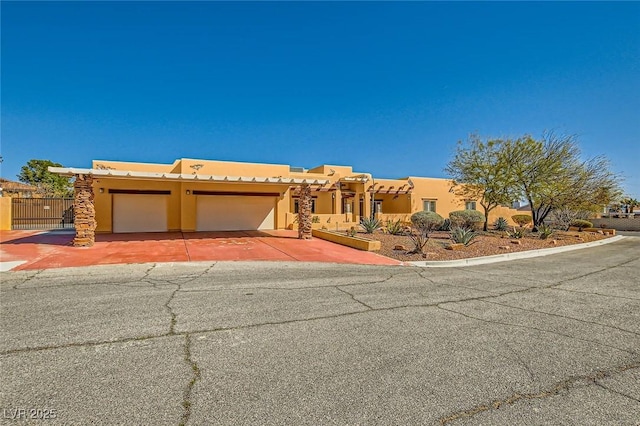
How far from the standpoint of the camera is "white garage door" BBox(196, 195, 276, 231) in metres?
21.5

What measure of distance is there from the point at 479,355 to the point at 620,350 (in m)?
1.84

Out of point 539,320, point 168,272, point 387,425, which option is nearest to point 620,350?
point 539,320

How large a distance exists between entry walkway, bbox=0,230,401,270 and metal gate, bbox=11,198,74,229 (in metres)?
9.92

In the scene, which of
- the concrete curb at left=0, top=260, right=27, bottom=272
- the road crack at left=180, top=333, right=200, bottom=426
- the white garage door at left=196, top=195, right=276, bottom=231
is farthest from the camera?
the white garage door at left=196, top=195, right=276, bottom=231

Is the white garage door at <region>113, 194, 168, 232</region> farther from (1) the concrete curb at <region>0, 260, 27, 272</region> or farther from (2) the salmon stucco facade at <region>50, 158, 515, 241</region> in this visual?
(1) the concrete curb at <region>0, 260, 27, 272</region>

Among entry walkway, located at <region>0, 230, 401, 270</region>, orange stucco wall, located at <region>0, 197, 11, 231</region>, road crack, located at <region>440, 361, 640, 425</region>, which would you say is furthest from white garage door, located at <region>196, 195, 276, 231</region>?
road crack, located at <region>440, 361, 640, 425</region>

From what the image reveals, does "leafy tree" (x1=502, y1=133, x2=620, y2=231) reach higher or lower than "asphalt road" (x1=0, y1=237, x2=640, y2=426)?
higher

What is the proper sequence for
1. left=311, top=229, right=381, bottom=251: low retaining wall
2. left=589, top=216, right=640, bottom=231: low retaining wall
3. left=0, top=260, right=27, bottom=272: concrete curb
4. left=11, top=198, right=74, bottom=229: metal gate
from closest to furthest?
left=0, top=260, right=27, bottom=272: concrete curb
left=311, top=229, right=381, bottom=251: low retaining wall
left=11, top=198, right=74, bottom=229: metal gate
left=589, top=216, right=640, bottom=231: low retaining wall

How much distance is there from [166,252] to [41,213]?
19.1 metres

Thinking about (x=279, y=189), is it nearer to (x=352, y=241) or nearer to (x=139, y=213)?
(x=139, y=213)

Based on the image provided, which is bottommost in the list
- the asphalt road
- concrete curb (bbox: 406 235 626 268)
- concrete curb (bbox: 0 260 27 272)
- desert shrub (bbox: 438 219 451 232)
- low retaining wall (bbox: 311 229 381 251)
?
concrete curb (bbox: 406 235 626 268)

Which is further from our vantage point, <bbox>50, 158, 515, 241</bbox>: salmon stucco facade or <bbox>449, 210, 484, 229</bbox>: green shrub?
<bbox>449, 210, 484, 229</bbox>: green shrub

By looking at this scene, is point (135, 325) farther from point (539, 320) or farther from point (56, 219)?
point (56, 219)

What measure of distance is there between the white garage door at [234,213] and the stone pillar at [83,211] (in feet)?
25.3
